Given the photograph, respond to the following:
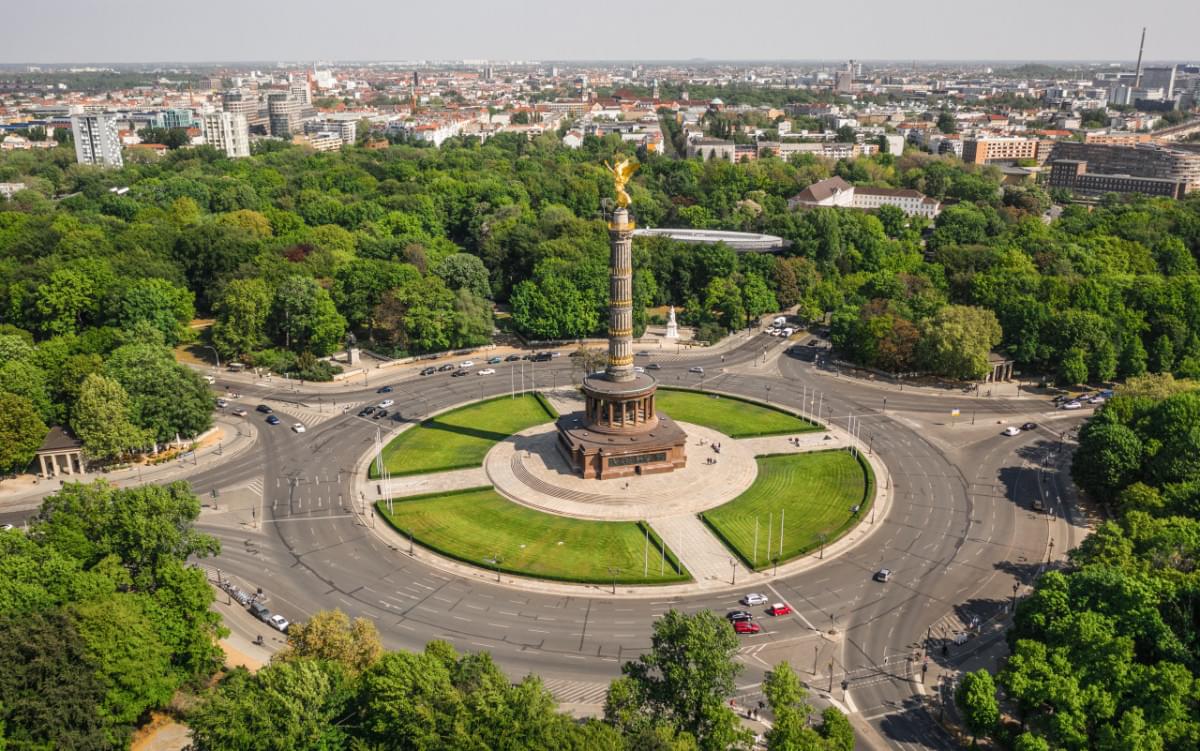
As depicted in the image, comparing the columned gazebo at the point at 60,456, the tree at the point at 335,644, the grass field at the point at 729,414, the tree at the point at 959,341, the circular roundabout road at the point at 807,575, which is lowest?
the circular roundabout road at the point at 807,575

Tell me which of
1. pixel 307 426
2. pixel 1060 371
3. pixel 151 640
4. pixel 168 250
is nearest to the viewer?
pixel 151 640

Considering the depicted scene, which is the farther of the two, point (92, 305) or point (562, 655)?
point (92, 305)

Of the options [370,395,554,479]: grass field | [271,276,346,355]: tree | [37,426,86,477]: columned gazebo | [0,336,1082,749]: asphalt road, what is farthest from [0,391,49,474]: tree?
[271,276,346,355]: tree

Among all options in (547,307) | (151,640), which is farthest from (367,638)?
(547,307)

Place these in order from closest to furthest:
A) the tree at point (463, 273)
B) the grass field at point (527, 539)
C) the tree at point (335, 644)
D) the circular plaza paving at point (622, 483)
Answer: the tree at point (335, 644), the grass field at point (527, 539), the circular plaza paving at point (622, 483), the tree at point (463, 273)

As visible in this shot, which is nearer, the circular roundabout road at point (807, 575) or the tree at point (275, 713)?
the tree at point (275, 713)

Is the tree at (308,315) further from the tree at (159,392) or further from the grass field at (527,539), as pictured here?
the grass field at (527,539)

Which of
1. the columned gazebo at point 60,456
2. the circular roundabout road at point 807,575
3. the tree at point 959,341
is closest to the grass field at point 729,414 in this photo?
the circular roundabout road at point 807,575

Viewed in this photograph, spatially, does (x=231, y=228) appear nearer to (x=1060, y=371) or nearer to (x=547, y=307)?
(x=547, y=307)
